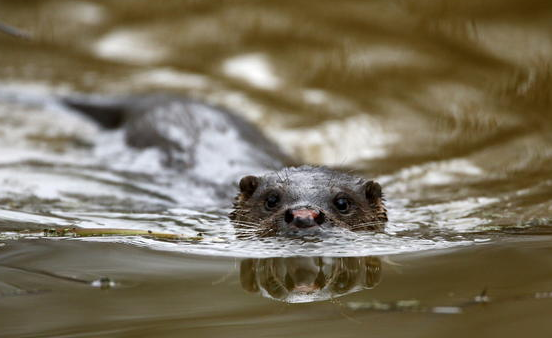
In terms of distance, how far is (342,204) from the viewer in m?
3.76

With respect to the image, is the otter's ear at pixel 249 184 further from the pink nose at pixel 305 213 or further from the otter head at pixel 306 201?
the pink nose at pixel 305 213

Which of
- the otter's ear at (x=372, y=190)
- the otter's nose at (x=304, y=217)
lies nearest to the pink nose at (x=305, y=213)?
the otter's nose at (x=304, y=217)

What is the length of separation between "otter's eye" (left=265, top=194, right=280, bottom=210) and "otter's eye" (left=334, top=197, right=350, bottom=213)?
10.6 inches

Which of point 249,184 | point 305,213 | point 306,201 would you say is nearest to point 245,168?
point 249,184

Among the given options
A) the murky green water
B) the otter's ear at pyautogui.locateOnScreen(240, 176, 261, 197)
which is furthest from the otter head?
the murky green water

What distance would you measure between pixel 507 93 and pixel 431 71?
2.47 feet

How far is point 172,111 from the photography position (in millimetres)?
5902

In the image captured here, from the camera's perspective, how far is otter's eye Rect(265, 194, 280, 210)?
3.78m

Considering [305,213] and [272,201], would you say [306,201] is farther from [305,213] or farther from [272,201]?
[305,213]

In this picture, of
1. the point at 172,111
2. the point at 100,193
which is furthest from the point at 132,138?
the point at 100,193

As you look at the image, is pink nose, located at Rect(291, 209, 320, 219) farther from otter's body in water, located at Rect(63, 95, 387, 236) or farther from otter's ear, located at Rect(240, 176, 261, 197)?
otter's ear, located at Rect(240, 176, 261, 197)

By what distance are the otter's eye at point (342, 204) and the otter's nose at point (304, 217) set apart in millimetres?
444

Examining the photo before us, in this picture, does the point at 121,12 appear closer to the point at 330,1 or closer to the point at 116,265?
the point at 330,1

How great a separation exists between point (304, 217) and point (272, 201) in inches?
25.2
